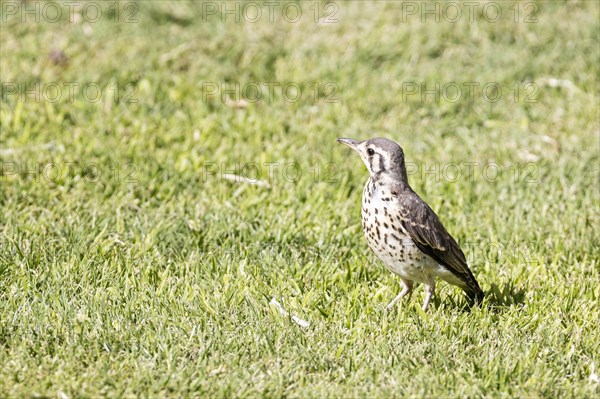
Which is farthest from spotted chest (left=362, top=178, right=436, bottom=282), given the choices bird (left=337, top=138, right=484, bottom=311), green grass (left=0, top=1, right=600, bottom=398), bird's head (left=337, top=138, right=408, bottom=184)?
green grass (left=0, top=1, right=600, bottom=398)

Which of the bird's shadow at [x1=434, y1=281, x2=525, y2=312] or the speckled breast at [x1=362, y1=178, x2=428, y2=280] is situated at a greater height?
Answer: the speckled breast at [x1=362, y1=178, x2=428, y2=280]

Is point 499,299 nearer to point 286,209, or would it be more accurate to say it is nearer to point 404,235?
point 404,235

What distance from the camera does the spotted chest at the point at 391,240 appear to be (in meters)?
6.13

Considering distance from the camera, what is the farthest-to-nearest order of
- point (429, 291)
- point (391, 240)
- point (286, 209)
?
point (286, 209) → point (429, 291) → point (391, 240)

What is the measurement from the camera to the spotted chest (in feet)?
20.1

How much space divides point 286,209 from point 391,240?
5.44 feet

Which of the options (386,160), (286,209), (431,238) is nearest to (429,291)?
(431,238)

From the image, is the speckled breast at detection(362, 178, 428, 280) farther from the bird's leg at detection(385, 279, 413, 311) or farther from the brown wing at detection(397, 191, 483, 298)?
the bird's leg at detection(385, 279, 413, 311)

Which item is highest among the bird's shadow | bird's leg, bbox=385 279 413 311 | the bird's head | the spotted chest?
the bird's head

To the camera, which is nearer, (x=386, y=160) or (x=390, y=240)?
(x=390, y=240)

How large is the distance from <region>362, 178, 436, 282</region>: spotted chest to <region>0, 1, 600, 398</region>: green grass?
30 centimetres

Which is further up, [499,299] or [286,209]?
[286,209]

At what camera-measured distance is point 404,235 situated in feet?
20.1

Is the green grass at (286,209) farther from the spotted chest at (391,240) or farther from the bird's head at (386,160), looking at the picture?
the bird's head at (386,160)
